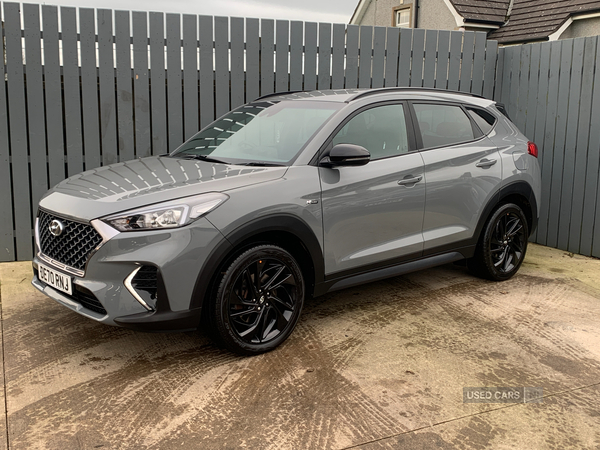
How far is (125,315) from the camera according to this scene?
3.33 m

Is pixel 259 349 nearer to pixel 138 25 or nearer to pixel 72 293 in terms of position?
pixel 72 293

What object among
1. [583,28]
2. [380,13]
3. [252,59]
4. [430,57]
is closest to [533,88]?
[430,57]

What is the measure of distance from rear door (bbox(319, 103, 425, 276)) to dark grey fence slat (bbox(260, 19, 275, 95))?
2.52 m

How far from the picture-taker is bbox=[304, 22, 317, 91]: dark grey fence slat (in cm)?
688

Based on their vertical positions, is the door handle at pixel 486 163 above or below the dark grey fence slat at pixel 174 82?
below

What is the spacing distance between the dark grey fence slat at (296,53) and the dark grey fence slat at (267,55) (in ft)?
0.80

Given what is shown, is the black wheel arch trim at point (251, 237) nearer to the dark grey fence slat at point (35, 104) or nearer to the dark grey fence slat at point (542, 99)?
the dark grey fence slat at point (35, 104)

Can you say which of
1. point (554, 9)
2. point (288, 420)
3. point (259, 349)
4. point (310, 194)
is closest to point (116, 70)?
point (310, 194)

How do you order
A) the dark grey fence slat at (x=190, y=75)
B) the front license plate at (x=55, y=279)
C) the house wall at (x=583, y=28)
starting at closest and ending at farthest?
the front license plate at (x=55, y=279) < the dark grey fence slat at (x=190, y=75) < the house wall at (x=583, y=28)

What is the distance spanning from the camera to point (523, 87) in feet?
24.5

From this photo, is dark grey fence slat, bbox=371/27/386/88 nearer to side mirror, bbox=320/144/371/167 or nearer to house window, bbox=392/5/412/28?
side mirror, bbox=320/144/371/167

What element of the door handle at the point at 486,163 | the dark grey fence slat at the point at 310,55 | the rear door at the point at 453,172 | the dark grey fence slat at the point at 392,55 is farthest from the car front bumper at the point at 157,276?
the dark grey fence slat at the point at 392,55


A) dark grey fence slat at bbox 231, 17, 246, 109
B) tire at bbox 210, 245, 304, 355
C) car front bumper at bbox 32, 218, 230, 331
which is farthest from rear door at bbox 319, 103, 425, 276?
dark grey fence slat at bbox 231, 17, 246, 109

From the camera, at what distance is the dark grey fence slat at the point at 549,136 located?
698cm
